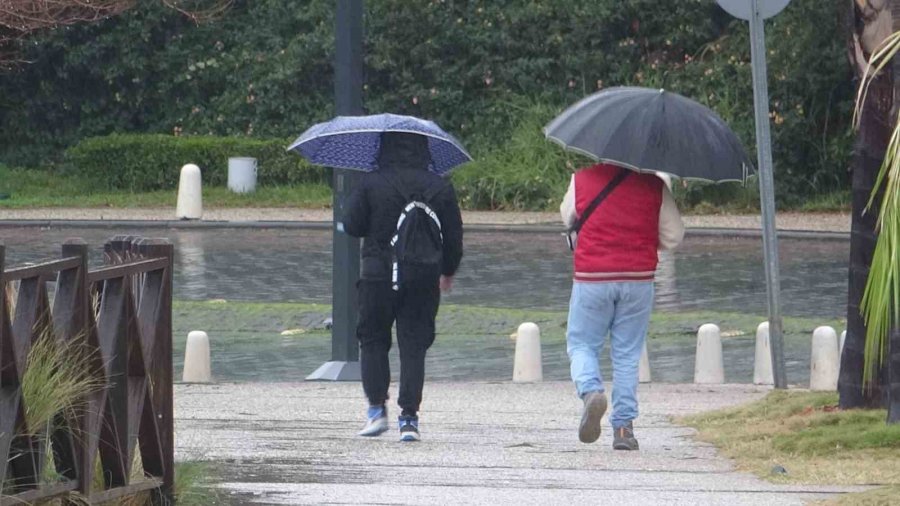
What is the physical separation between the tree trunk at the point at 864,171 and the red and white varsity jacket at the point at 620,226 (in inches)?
32.7

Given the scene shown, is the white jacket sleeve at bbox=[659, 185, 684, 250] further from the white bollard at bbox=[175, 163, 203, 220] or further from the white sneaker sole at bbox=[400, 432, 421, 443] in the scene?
the white bollard at bbox=[175, 163, 203, 220]

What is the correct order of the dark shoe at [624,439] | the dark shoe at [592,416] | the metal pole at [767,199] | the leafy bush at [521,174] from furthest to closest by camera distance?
1. the leafy bush at [521,174]
2. the metal pole at [767,199]
3. the dark shoe at [624,439]
4. the dark shoe at [592,416]

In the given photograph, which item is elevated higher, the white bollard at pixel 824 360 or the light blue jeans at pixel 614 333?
the light blue jeans at pixel 614 333

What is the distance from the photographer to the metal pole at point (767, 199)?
9.39 metres

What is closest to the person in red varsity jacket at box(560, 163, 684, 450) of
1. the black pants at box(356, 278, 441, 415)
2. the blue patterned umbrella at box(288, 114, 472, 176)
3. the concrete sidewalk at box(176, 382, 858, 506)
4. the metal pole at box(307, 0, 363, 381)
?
the concrete sidewalk at box(176, 382, 858, 506)

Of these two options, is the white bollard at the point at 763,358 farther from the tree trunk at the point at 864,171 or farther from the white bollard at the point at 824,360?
the tree trunk at the point at 864,171

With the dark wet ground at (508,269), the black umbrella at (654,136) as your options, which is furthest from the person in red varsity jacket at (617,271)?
the dark wet ground at (508,269)

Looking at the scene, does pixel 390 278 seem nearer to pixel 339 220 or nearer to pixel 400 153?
pixel 400 153

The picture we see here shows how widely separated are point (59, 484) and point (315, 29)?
26.8m

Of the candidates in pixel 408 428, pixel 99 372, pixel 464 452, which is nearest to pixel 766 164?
pixel 408 428

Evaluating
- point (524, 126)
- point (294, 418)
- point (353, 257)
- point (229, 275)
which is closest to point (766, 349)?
point (353, 257)

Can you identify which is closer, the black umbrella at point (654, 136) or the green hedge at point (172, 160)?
the black umbrella at point (654, 136)

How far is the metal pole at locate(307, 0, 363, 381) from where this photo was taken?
11211 millimetres

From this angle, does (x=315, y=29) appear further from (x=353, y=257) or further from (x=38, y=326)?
(x=38, y=326)
